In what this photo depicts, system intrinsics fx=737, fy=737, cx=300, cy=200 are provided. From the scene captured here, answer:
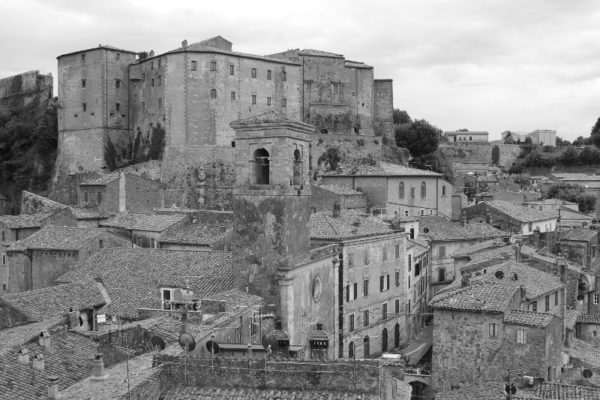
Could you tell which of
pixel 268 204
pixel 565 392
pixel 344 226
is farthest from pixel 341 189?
pixel 565 392

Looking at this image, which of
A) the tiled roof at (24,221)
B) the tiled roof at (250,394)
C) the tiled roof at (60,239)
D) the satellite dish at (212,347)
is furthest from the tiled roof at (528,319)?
the tiled roof at (24,221)

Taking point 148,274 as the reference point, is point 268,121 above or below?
above

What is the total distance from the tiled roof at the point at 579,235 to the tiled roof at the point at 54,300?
3353cm

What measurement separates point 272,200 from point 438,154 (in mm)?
67203

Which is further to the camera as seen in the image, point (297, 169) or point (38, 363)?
point (297, 169)

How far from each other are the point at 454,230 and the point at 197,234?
20705 millimetres

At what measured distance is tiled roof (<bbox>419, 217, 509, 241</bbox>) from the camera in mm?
50844

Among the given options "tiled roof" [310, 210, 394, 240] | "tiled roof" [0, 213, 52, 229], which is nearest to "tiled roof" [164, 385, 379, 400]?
"tiled roof" [310, 210, 394, 240]

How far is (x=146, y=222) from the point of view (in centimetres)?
4144

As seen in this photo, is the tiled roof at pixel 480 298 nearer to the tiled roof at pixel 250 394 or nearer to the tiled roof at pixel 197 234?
the tiled roof at pixel 197 234

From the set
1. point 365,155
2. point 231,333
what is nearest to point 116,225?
point 231,333

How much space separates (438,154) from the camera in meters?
90.2

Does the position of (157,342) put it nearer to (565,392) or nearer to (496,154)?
(565,392)

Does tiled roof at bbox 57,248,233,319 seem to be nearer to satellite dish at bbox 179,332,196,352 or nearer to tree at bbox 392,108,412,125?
satellite dish at bbox 179,332,196,352
